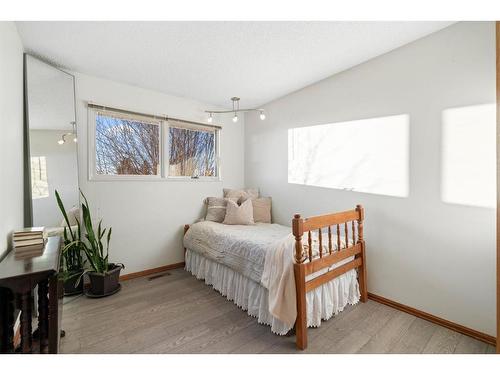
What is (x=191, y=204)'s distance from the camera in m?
3.30

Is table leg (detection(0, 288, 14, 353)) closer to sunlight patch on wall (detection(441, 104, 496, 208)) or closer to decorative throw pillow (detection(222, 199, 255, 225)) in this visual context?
decorative throw pillow (detection(222, 199, 255, 225))

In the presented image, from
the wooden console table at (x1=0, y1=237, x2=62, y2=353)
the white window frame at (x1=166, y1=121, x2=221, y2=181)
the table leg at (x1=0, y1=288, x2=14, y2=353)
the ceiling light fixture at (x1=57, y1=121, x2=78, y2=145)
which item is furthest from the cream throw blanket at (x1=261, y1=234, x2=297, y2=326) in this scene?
the ceiling light fixture at (x1=57, y1=121, x2=78, y2=145)

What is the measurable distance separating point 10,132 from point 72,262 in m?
1.46

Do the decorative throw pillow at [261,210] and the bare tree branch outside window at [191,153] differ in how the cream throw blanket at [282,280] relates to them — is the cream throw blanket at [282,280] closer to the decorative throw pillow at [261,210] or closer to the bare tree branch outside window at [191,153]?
the decorative throw pillow at [261,210]

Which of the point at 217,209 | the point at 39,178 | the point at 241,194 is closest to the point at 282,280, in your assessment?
the point at 217,209

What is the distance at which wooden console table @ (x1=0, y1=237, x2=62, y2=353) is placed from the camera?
1089mm

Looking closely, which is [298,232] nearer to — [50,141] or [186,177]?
[186,177]

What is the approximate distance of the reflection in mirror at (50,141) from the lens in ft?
6.64

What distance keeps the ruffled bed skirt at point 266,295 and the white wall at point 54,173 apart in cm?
167

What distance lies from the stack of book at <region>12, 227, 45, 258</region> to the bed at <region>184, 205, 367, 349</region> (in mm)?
1481

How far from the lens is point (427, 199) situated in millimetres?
1943
